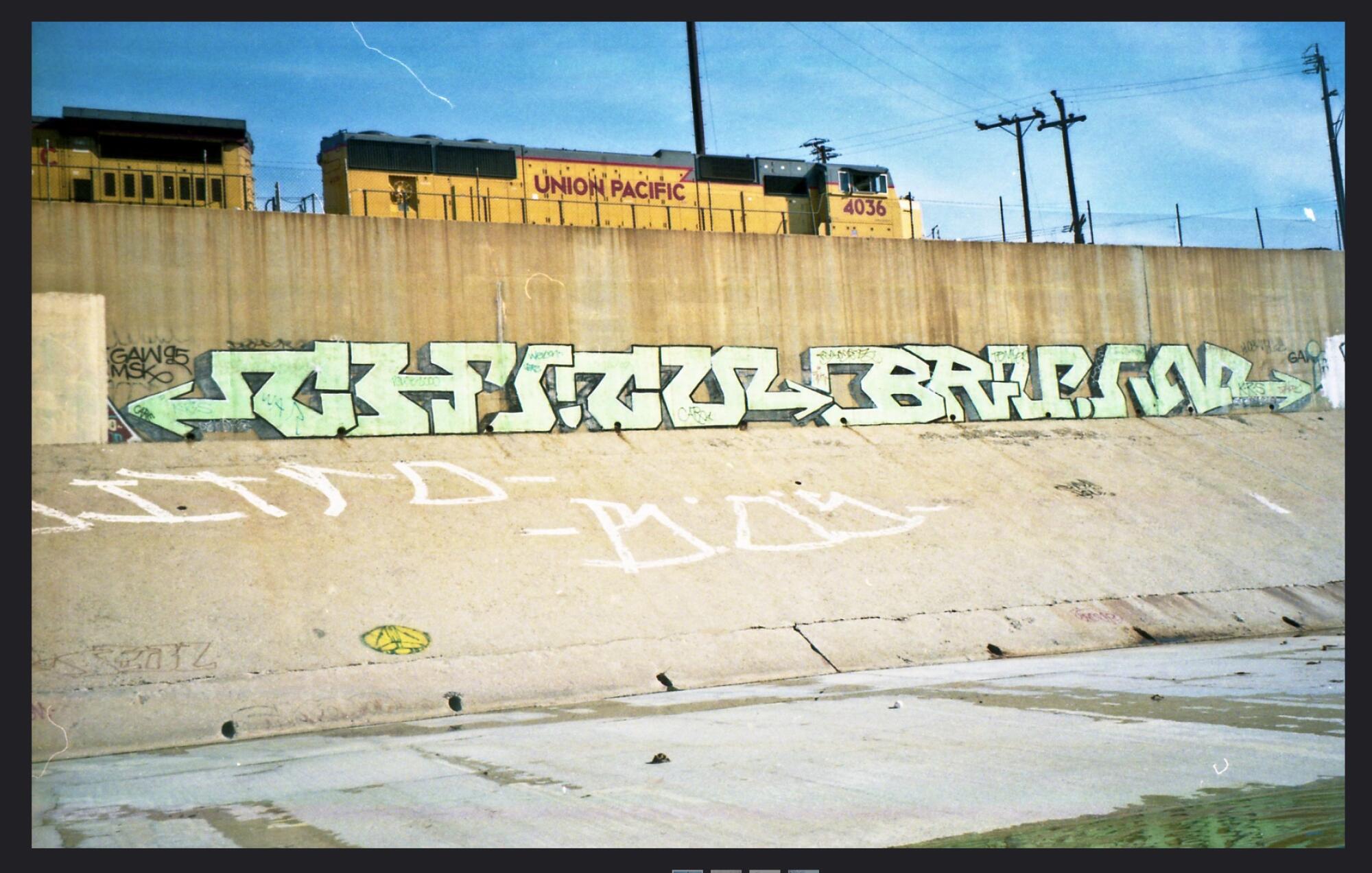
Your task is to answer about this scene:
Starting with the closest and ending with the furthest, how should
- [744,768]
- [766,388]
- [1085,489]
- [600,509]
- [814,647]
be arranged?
[744,768]
[814,647]
[600,509]
[1085,489]
[766,388]

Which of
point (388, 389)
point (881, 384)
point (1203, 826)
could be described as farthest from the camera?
point (881, 384)

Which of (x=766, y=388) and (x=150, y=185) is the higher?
(x=150, y=185)

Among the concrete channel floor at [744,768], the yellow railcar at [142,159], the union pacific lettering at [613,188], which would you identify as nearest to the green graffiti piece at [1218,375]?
the union pacific lettering at [613,188]

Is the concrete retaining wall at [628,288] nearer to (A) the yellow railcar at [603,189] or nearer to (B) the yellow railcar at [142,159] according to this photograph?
(A) the yellow railcar at [603,189]

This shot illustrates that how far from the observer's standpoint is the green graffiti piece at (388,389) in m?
24.8

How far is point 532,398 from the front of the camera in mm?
26375

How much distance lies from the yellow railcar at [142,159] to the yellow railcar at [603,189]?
3.09 m

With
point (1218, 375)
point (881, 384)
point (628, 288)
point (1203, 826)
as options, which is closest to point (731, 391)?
point (628, 288)

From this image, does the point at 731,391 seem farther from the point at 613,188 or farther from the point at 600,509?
the point at 613,188

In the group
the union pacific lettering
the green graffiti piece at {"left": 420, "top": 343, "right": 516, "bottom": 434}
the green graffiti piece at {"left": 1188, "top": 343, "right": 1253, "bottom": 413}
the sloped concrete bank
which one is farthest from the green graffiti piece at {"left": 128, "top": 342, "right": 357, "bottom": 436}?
the green graffiti piece at {"left": 1188, "top": 343, "right": 1253, "bottom": 413}

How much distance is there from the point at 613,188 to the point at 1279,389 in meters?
20.7

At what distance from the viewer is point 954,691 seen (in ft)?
50.2

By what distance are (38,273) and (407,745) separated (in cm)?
1504

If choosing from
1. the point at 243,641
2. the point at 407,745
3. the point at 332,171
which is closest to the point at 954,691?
the point at 407,745
